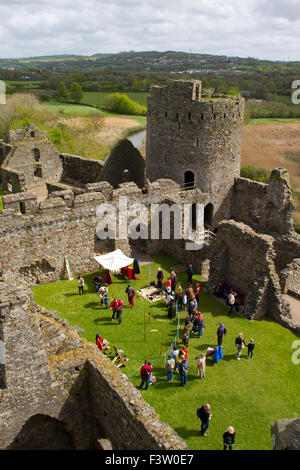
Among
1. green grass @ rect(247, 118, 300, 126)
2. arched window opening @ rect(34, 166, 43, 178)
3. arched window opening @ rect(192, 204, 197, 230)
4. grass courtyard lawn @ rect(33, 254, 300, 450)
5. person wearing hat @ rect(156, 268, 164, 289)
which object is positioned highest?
green grass @ rect(247, 118, 300, 126)

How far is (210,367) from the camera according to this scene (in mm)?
12953

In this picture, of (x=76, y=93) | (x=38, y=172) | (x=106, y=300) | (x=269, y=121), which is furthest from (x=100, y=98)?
(x=106, y=300)

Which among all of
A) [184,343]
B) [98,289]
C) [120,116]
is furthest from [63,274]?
[120,116]

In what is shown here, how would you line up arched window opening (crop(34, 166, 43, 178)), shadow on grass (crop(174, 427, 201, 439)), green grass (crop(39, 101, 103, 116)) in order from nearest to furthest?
shadow on grass (crop(174, 427, 201, 439))
arched window opening (crop(34, 166, 43, 178))
green grass (crop(39, 101, 103, 116))

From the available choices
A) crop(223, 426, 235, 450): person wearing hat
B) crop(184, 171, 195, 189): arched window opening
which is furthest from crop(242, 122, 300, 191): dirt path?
crop(223, 426, 235, 450): person wearing hat

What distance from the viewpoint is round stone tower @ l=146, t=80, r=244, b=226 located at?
20969 mm

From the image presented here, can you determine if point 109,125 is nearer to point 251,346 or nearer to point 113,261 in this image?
point 113,261

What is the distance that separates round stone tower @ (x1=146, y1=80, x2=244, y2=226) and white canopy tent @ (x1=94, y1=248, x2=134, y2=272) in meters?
6.78

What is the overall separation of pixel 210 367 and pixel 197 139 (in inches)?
490

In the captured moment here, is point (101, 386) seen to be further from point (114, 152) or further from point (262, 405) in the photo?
point (114, 152)

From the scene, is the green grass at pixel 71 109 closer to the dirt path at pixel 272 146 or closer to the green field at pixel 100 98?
the green field at pixel 100 98

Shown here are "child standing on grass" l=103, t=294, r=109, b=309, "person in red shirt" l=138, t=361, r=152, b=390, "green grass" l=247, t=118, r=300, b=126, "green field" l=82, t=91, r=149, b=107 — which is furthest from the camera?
"green field" l=82, t=91, r=149, b=107

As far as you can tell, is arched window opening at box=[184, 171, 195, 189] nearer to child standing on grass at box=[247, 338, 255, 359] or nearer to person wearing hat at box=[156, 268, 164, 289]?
person wearing hat at box=[156, 268, 164, 289]
